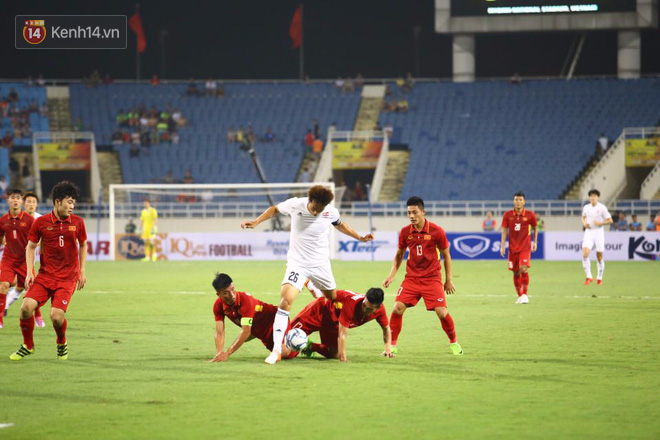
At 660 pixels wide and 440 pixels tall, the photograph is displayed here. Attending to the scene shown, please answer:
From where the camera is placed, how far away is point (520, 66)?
59969mm

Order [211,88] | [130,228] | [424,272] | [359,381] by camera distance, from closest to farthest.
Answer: [359,381] < [424,272] < [130,228] < [211,88]

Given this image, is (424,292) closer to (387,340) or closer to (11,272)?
(387,340)

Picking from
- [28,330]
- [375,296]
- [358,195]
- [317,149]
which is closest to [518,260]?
[375,296]

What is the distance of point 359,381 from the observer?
927cm

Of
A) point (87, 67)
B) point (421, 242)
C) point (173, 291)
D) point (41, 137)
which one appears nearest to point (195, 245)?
point (173, 291)

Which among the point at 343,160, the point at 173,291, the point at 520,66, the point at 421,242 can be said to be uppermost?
the point at 520,66

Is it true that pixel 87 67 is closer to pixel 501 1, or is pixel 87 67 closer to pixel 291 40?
pixel 291 40

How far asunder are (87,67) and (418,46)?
21.9 meters

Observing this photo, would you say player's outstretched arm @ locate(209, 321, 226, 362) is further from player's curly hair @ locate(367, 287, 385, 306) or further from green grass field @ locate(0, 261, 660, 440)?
player's curly hair @ locate(367, 287, 385, 306)

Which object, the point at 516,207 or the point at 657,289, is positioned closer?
the point at 516,207

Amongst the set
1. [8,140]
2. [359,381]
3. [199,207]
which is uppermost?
[8,140]

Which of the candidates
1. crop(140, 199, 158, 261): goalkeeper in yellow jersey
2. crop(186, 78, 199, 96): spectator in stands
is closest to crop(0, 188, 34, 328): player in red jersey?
crop(140, 199, 158, 261): goalkeeper in yellow jersey

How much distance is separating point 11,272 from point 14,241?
0.46m

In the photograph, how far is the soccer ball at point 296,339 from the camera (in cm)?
1063
